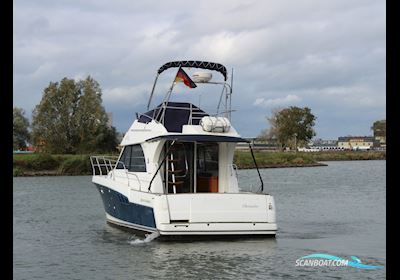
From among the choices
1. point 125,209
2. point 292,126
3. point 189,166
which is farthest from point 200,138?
point 292,126

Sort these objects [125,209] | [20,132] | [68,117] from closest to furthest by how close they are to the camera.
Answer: [125,209] → [68,117] → [20,132]

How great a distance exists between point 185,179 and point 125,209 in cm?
211

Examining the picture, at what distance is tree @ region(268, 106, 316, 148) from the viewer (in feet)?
398

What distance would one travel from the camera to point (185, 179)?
1684cm

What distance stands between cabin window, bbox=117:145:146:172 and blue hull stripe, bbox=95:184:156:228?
0.97 metres

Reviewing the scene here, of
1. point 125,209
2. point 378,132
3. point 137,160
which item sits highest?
point 378,132

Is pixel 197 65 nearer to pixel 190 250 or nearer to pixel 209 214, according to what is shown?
pixel 209 214

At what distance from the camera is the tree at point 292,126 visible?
398 feet

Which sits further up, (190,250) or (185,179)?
(185,179)

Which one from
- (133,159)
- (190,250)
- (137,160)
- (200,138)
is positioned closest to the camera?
(190,250)

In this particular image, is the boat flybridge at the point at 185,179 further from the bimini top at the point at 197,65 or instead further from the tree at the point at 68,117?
the tree at the point at 68,117
